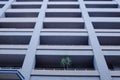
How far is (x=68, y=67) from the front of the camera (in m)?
20.5

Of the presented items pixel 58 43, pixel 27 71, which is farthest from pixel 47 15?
pixel 27 71

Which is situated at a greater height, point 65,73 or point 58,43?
point 58,43

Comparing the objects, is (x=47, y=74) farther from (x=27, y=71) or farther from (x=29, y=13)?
(x=29, y=13)

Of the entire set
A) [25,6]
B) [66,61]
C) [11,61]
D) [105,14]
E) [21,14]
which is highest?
[25,6]

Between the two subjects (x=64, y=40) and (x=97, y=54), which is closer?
(x=97, y=54)

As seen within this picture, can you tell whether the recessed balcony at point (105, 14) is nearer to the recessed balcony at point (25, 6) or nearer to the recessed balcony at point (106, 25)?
the recessed balcony at point (106, 25)

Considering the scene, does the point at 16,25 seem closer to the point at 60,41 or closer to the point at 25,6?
the point at 25,6

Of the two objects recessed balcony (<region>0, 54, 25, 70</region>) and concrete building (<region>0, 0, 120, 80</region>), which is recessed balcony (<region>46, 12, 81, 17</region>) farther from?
recessed balcony (<region>0, 54, 25, 70</region>)

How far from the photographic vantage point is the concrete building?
17562mm

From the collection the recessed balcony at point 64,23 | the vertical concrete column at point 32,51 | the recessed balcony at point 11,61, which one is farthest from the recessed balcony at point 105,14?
the recessed balcony at point 11,61

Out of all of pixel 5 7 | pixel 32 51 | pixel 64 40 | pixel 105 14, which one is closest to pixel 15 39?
pixel 32 51

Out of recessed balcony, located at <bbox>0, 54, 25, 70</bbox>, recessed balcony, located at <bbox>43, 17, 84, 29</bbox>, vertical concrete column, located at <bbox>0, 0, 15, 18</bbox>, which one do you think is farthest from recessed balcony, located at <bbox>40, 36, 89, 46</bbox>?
vertical concrete column, located at <bbox>0, 0, 15, 18</bbox>

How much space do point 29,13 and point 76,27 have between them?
7.28 metres

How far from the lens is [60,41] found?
2328 cm
